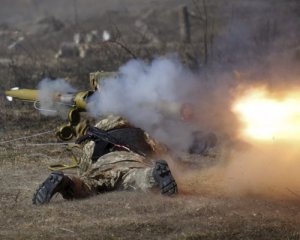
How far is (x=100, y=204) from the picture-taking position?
25.8 feet

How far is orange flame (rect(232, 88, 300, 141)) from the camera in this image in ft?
32.9

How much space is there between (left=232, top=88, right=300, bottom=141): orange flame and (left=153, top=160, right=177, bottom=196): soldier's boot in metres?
2.48

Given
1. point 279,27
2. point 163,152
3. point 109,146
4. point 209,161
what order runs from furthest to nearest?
point 279,27 → point 209,161 → point 163,152 → point 109,146

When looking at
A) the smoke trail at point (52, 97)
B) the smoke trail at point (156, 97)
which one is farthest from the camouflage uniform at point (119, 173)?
the smoke trail at point (52, 97)

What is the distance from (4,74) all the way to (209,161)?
10.9 meters

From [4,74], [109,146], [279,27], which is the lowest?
[109,146]

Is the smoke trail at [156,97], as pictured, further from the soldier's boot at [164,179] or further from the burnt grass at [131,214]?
the soldier's boot at [164,179]

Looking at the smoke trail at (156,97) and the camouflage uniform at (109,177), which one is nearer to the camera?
the camouflage uniform at (109,177)

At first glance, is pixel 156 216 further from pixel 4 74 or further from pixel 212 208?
pixel 4 74

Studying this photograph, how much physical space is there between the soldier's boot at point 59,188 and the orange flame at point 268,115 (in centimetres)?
311

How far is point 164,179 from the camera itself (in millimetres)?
8039

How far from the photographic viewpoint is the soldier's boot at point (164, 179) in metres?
8.01

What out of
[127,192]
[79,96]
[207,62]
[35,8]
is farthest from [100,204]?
[35,8]

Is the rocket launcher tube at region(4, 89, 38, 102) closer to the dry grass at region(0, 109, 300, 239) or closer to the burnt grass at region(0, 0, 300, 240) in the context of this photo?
the burnt grass at region(0, 0, 300, 240)
